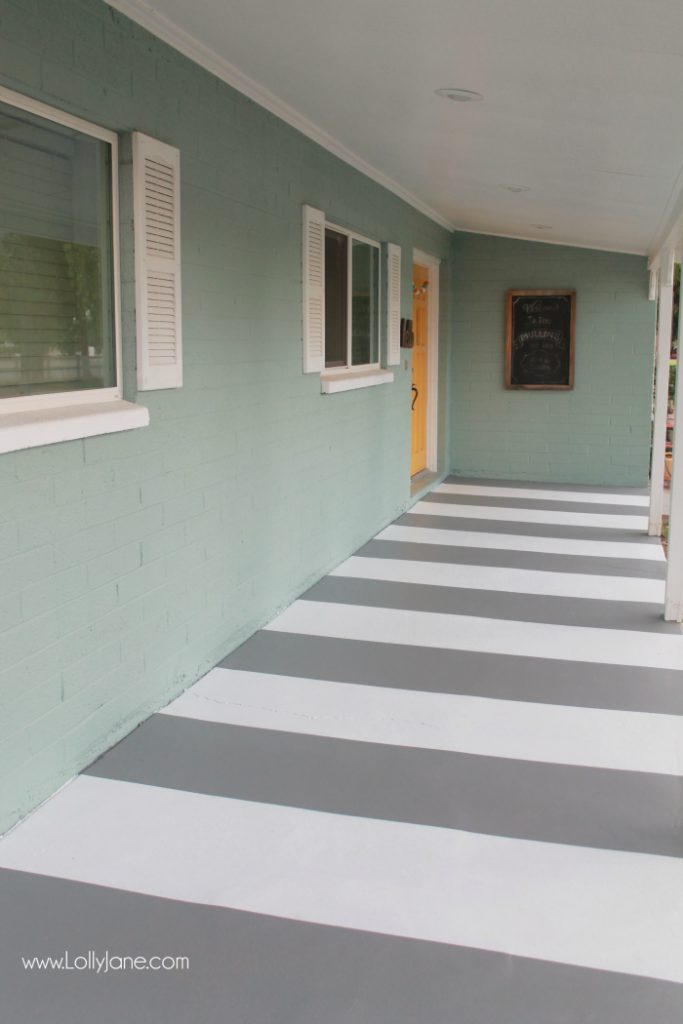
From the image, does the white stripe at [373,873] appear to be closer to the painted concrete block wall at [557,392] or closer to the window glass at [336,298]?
the window glass at [336,298]

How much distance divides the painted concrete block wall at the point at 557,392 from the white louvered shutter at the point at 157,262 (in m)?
6.34

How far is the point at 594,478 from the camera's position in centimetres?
966

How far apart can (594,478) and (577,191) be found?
400 centimetres

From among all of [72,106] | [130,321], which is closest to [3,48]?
[72,106]

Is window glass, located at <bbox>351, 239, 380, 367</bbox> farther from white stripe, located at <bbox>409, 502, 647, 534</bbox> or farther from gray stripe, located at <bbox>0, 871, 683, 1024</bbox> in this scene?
gray stripe, located at <bbox>0, 871, 683, 1024</bbox>

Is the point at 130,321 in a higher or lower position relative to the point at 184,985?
higher

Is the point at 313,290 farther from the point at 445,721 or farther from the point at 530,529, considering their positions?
the point at 530,529

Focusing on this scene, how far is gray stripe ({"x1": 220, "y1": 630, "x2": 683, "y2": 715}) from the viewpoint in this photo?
4.02m

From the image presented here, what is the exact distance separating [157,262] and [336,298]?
2661 mm

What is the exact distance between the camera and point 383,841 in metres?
2.89

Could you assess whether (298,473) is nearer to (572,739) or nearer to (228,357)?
(228,357)

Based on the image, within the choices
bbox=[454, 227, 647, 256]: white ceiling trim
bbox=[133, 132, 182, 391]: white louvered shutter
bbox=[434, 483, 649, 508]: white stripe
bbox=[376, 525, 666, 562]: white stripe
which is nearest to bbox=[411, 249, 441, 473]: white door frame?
bbox=[434, 483, 649, 508]: white stripe

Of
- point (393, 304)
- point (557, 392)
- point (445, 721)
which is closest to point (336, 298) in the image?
point (393, 304)

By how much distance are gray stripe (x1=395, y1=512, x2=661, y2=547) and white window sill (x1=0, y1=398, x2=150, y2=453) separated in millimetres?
4222
